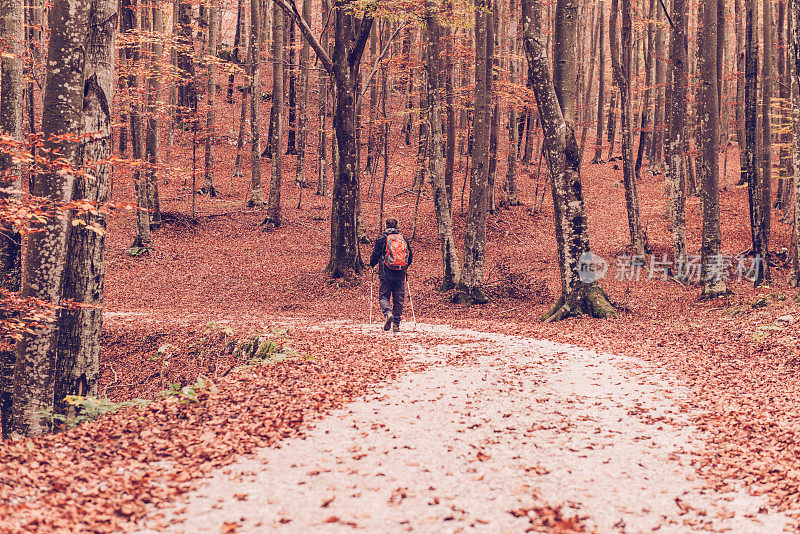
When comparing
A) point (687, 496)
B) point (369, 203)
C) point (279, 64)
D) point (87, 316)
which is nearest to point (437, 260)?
point (369, 203)

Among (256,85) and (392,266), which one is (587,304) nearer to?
(392,266)

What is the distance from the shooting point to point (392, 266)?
439 inches

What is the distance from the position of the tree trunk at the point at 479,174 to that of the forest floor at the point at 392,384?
0.80 m

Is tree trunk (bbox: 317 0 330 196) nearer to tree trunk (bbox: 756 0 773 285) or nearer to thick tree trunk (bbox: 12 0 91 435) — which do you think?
tree trunk (bbox: 756 0 773 285)

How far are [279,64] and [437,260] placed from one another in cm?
907

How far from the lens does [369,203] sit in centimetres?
2769

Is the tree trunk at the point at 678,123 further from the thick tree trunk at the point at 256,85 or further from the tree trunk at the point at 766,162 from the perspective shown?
the thick tree trunk at the point at 256,85

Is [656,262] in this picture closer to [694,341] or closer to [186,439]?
[694,341]

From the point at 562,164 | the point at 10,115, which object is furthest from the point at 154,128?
the point at 562,164

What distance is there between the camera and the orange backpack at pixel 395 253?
11.2 meters

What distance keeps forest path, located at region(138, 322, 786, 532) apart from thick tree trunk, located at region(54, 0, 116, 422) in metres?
3.01

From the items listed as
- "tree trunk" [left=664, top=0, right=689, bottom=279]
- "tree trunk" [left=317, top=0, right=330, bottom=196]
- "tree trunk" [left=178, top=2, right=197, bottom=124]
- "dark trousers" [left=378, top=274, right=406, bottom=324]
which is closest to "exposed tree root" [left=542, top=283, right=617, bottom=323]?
"dark trousers" [left=378, top=274, right=406, bottom=324]

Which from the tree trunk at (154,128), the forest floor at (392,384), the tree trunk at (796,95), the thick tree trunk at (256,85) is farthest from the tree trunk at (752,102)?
the tree trunk at (154,128)

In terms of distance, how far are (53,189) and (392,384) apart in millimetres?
4134
